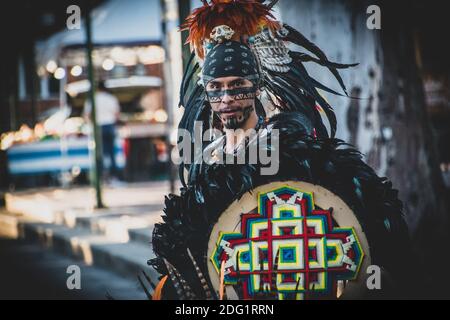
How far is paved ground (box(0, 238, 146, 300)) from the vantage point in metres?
6.23

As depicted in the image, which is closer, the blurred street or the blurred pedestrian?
the blurred street

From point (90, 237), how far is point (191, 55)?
5.18m

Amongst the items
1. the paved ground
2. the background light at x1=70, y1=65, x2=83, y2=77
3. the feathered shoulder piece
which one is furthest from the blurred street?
the background light at x1=70, y1=65, x2=83, y2=77

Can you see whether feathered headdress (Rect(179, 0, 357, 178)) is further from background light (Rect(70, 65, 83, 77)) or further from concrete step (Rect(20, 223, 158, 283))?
background light (Rect(70, 65, 83, 77))

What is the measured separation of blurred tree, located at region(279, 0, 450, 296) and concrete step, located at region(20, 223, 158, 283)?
6.14 feet

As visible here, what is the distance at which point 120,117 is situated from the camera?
51.4 ft

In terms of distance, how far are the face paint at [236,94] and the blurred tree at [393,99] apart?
668mm

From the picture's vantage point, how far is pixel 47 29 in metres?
20.8

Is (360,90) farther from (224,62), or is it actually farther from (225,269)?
(225,269)

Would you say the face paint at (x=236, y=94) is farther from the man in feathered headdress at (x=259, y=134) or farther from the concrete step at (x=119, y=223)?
the concrete step at (x=119, y=223)

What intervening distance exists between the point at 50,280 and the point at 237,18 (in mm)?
4245

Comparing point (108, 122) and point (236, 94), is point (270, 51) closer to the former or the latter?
point (236, 94)

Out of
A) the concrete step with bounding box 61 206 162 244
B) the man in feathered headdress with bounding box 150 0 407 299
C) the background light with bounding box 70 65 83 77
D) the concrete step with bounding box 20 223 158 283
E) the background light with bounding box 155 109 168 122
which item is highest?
the background light with bounding box 70 65 83 77
